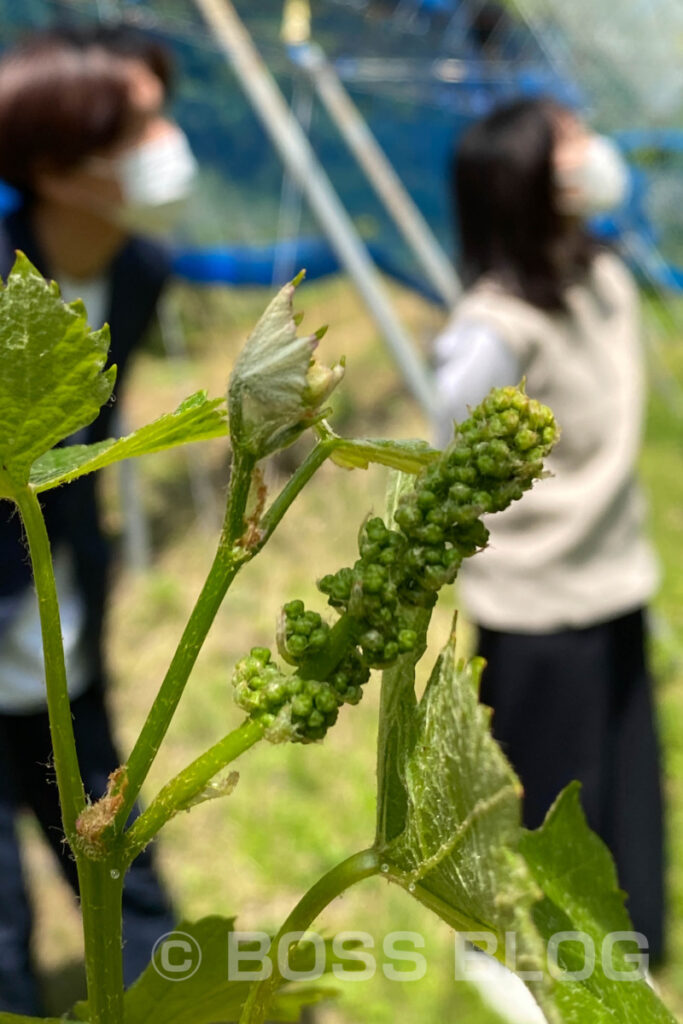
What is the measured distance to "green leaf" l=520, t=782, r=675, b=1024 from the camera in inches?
13.0

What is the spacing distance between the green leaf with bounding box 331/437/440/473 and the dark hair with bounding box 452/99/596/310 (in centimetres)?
135

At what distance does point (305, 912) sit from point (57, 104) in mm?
1599

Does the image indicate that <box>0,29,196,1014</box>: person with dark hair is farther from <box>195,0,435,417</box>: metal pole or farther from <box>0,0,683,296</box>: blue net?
<box>0,0,683,296</box>: blue net

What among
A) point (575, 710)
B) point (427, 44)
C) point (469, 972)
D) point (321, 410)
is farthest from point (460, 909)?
point (427, 44)

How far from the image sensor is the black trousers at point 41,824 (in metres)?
1.47

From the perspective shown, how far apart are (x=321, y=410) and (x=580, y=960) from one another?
209mm

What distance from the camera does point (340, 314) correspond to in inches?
177

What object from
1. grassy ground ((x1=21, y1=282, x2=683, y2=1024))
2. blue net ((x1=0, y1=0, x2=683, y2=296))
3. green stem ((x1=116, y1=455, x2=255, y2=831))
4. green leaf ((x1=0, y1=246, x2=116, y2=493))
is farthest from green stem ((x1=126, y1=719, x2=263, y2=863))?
blue net ((x1=0, y1=0, x2=683, y2=296))

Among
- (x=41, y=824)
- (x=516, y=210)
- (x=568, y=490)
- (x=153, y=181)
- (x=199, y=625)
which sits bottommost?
(x=199, y=625)

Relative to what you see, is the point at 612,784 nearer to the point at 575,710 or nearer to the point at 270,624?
the point at 575,710

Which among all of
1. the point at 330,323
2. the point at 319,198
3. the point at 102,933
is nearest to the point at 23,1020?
the point at 102,933

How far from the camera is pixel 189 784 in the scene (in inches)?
12.1

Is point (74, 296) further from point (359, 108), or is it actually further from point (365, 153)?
point (359, 108)

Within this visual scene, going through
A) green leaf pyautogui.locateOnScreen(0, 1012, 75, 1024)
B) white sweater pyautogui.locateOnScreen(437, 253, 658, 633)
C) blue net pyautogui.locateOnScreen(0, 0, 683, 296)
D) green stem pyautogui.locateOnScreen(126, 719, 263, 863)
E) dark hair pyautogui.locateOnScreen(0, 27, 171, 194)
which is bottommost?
green leaf pyautogui.locateOnScreen(0, 1012, 75, 1024)
